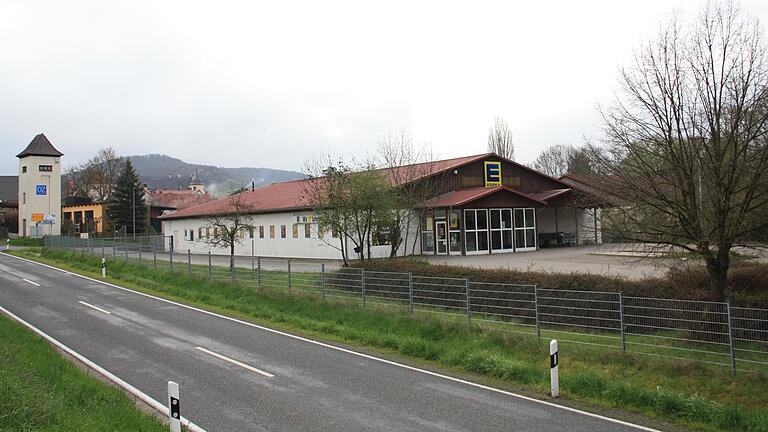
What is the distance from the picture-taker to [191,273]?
24516mm

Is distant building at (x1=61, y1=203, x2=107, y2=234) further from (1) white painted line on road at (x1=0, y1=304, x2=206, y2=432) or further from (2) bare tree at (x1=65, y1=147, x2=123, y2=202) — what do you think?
(1) white painted line on road at (x1=0, y1=304, x2=206, y2=432)

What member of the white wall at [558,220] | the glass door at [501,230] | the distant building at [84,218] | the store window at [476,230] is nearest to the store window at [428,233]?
the store window at [476,230]

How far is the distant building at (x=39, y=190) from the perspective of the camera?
6456 cm

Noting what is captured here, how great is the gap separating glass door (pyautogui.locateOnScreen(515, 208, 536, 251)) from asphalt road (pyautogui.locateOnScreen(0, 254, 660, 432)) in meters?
24.2

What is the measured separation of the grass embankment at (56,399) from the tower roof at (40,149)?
6360 centimetres

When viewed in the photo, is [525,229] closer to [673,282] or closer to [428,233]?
[428,233]

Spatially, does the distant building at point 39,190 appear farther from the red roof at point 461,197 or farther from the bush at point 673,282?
the bush at point 673,282

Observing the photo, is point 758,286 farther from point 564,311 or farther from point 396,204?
point 396,204

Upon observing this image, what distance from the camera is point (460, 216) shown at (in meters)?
34.4

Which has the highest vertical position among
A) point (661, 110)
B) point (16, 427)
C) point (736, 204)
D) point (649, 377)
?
point (661, 110)

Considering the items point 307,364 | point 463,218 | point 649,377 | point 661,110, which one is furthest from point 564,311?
point 463,218

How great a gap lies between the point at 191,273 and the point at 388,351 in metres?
14.5

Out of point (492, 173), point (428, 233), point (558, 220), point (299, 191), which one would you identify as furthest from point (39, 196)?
point (558, 220)

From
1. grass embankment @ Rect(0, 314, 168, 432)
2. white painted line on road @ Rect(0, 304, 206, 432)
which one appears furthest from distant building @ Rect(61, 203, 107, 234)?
grass embankment @ Rect(0, 314, 168, 432)
